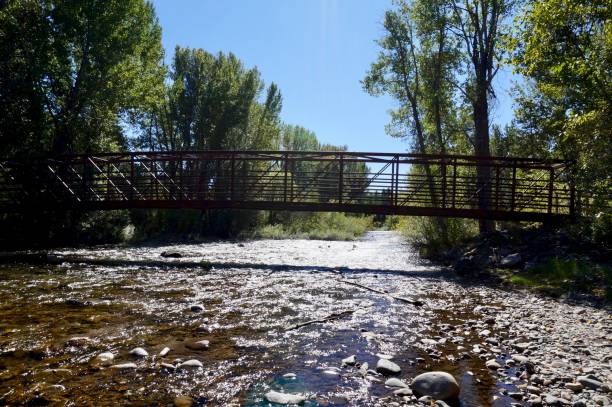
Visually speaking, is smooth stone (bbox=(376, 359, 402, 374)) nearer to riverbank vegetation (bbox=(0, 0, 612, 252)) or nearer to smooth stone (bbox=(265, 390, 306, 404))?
smooth stone (bbox=(265, 390, 306, 404))

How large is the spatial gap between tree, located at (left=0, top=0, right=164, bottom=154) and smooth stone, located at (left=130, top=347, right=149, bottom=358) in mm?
21230

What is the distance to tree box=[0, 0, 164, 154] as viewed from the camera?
21.2m

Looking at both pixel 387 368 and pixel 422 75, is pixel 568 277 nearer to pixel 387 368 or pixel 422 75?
pixel 387 368

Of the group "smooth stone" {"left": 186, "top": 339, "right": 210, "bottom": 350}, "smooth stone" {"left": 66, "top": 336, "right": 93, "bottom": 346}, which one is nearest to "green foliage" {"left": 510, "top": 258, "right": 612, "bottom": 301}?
"smooth stone" {"left": 186, "top": 339, "right": 210, "bottom": 350}

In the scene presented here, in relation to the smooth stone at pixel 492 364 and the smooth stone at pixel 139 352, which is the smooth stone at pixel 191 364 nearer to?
the smooth stone at pixel 139 352

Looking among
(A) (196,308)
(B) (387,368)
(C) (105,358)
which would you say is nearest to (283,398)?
(B) (387,368)

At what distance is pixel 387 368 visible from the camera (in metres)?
4.59

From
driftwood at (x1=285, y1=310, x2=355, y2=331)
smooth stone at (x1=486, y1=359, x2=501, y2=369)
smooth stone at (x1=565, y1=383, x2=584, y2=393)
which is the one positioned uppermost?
smooth stone at (x1=565, y1=383, x2=584, y2=393)

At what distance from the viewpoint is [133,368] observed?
4.51 meters

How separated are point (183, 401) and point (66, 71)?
24108 mm

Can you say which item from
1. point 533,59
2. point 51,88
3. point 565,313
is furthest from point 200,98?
point 565,313

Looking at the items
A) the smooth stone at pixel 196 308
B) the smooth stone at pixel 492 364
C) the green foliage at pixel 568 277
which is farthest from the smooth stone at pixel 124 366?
the green foliage at pixel 568 277

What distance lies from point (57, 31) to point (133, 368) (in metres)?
24.2

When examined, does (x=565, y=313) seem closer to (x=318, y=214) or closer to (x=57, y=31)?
(x=57, y=31)
